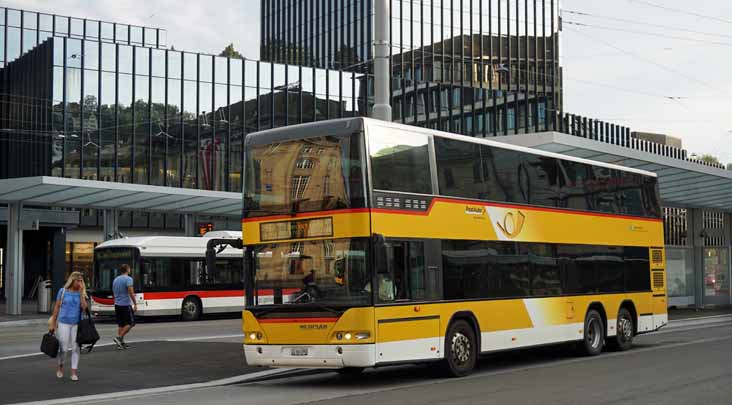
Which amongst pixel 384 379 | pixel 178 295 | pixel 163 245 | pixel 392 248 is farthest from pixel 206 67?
pixel 392 248

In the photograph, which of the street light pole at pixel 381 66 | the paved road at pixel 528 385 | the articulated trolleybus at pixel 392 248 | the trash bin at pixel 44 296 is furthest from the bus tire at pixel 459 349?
the trash bin at pixel 44 296

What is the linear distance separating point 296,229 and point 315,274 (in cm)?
75

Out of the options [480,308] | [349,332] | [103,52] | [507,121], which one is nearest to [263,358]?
[349,332]

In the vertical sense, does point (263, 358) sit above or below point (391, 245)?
below

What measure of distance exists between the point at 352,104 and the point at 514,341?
49394mm

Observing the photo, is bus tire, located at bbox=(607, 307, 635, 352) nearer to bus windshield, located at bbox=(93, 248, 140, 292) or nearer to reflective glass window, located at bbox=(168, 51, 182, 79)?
bus windshield, located at bbox=(93, 248, 140, 292)

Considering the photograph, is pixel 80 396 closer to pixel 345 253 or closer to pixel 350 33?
pixel 345 253

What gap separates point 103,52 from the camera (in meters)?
56.1

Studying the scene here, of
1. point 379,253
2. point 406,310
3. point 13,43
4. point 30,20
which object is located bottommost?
point 406,310

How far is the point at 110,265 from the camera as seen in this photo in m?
35.0

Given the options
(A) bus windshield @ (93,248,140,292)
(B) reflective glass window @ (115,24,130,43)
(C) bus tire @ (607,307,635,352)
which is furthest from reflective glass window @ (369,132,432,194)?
(B) reflective glass window @ (115,24,130,43)

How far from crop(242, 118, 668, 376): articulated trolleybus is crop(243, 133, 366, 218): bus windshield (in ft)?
0.06

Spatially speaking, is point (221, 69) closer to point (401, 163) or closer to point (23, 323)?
point (23, 323)

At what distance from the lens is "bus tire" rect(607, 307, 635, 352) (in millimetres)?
20672
